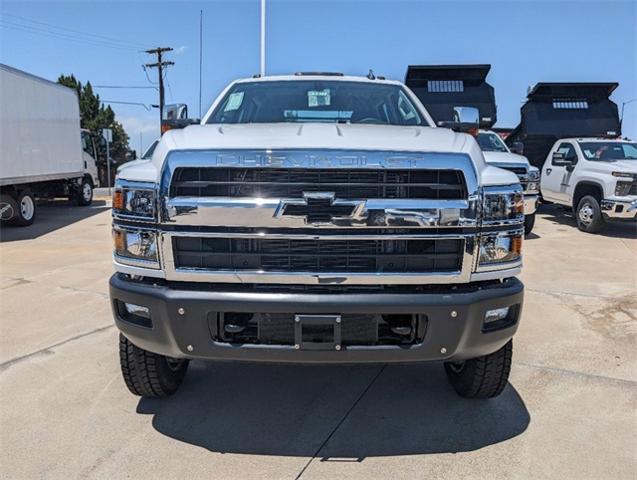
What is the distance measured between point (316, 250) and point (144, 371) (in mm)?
1326

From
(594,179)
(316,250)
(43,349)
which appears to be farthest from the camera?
(594,179)

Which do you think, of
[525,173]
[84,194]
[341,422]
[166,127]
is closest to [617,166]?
[525,173]

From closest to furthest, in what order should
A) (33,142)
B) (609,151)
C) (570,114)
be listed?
(609,151) → (33,142) → (570,114)

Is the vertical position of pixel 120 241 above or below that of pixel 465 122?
below

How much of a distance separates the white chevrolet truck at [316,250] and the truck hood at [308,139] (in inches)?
0.7

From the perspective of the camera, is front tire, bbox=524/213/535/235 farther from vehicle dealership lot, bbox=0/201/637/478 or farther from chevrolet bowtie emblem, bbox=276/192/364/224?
chevrolet bowtie emblem, bbox=276/192/364/224

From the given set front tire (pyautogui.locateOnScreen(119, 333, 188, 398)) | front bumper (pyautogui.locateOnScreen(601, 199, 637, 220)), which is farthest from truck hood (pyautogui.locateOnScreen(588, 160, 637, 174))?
front tire (pyautogui.locateOnScreen(119, 333, 188, 398))

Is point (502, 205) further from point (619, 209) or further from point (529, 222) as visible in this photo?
point (619, 209)

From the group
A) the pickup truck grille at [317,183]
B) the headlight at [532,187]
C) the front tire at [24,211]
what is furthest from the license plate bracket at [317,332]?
the front tire at [24,211]

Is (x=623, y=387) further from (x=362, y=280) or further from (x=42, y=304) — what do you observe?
(x=42, y=304)

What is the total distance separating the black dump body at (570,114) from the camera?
45.1 ft

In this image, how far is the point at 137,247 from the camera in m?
2.67

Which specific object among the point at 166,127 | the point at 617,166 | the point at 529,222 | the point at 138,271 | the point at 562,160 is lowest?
the point at 529,222

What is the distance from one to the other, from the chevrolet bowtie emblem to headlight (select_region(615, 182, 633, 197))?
944 centimetres
